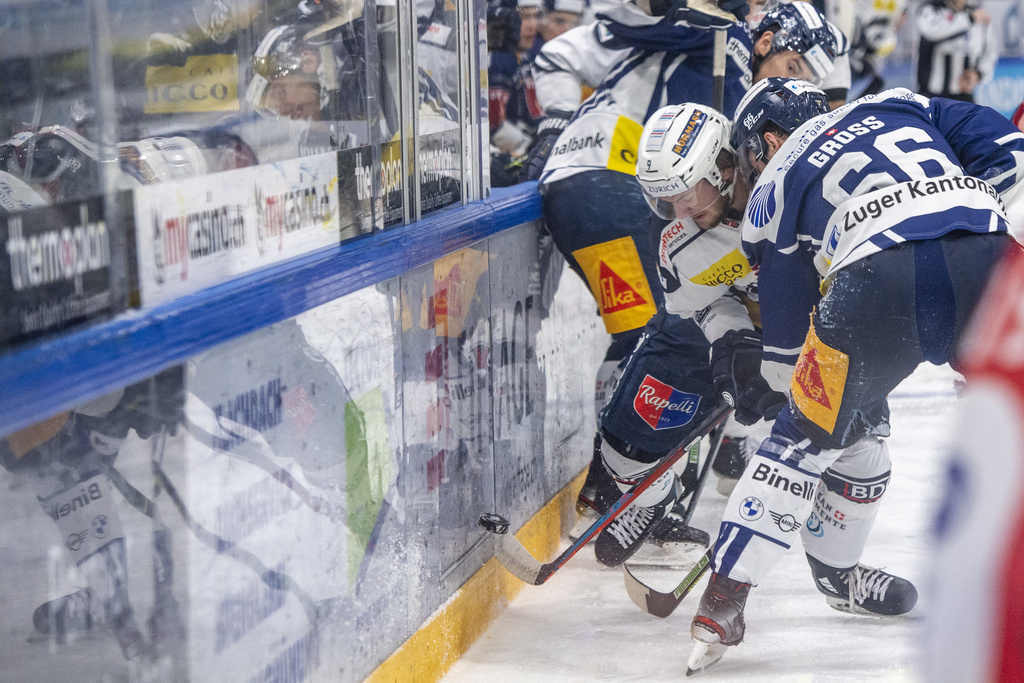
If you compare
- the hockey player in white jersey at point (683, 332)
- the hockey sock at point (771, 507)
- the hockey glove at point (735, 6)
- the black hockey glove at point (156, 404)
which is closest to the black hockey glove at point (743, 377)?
the hockey player in white jersey at point (683, 332)

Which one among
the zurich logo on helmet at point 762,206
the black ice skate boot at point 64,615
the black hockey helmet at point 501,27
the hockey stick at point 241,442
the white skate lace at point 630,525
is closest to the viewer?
the black ice skate boot at point 64,615

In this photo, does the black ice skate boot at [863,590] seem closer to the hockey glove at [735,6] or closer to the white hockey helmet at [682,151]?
the white hockey helmet at [682,151]

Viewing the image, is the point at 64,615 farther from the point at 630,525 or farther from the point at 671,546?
the point at 671,546

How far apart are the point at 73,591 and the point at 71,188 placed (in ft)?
2.68

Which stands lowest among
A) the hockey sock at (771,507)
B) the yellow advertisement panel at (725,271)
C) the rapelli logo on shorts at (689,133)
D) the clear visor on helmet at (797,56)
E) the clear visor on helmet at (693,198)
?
the hockey sock at (771,507)

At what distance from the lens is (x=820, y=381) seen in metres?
2.08

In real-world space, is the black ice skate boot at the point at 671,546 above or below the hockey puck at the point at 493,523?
below

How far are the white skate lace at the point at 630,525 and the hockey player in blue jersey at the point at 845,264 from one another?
1.78 ft

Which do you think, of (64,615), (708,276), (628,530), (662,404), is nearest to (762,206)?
(708,276)

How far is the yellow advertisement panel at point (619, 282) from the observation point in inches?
117

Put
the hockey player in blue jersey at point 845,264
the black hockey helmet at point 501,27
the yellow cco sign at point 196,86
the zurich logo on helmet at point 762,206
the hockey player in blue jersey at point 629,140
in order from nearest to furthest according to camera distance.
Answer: the yellow cco sign at point 196,86
the hockey player in blue jersey at point 845,264
the zurich logo on helmet at point 762,206
the hockey player in blue jersey at point 629,140
the black hockey helmet at point 501,27

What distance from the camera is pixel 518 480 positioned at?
281 centimetres

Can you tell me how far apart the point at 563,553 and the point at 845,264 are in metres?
1.05

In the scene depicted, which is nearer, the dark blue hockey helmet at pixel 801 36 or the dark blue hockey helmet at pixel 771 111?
the dark blue hockey helmet at pixel 771 111
